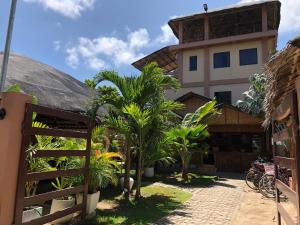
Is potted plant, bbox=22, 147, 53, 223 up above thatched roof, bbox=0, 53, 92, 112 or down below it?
below

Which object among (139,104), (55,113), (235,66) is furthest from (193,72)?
(55,113)

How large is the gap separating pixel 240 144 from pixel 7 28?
16.5 meters

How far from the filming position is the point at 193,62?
88.2 feet

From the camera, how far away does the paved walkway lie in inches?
285

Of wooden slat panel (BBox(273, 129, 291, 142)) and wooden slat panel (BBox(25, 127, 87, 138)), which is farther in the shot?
wooden slat panel (BBox(25, 127, 87, 138))

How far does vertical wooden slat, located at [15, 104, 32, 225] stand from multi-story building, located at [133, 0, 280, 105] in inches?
849

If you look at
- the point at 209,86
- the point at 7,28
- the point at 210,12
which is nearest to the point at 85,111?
the point at 7,28

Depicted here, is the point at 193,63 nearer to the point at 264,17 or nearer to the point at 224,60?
the point at 224,60

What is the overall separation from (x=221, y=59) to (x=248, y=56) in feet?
7.38

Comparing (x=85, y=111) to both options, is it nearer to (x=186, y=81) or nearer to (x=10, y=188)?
(x=10, y=188)

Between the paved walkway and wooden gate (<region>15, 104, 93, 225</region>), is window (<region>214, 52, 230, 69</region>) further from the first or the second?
wooden gate (<region>15, 104, 93, 225</region>)

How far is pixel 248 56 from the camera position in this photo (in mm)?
24781

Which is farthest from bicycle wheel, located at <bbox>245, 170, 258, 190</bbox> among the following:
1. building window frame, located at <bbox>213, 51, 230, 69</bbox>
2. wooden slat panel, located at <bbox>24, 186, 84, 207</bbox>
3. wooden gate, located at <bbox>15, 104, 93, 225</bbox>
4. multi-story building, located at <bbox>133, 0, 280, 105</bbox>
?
building window frame, located at <bbox>213, 51, 230, 69</bbox>

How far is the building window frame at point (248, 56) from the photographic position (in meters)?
24.5
